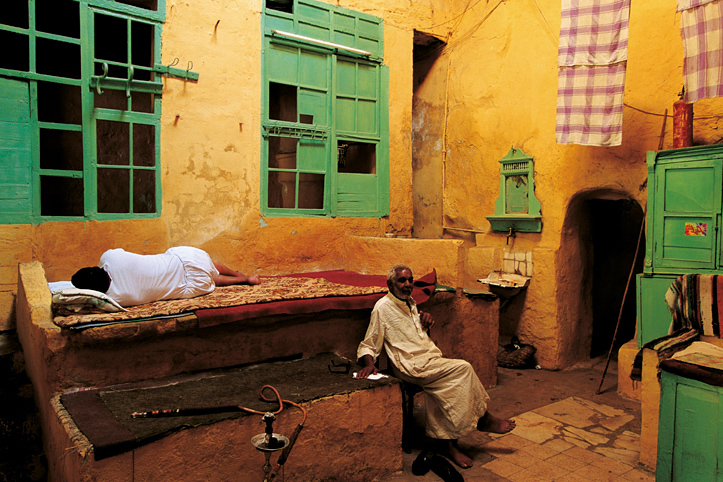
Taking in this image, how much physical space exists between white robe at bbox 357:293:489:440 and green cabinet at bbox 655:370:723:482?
1175 mm

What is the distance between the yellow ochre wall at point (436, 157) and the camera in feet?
17.1

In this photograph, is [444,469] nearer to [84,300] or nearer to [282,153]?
[84,300]

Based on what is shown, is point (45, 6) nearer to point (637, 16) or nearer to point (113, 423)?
point (113, 423)

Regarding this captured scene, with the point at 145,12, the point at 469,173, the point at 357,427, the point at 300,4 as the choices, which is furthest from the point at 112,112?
the point at 469,173

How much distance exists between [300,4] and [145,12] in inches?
74.2

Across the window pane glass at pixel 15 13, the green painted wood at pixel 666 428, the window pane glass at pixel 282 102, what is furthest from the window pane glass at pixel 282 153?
the green painted wood at pixel 666 428

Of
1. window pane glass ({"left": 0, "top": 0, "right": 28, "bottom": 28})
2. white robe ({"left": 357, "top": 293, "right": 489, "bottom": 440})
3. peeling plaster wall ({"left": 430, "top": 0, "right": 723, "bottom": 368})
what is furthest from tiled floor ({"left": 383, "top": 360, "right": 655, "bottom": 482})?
window pane glass ({"left": 0, "top": 0, "right": 28, "bottom": 28})

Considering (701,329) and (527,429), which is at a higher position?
(701,329)

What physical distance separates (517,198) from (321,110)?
288cm

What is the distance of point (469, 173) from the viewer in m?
7.34

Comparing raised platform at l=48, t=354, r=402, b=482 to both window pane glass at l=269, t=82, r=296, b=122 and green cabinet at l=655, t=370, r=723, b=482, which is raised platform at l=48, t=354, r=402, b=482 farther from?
window pane glass at l=269, t=82, r=296, b=122

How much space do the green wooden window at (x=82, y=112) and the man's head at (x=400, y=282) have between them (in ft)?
9.36

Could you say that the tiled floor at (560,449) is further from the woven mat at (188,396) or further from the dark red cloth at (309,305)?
the dark red cloth at (309,305)

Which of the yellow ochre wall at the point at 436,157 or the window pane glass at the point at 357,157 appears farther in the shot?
the window pane glass at the point at 357,157
